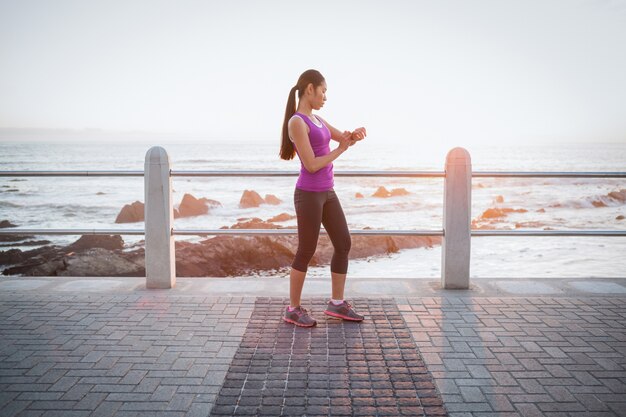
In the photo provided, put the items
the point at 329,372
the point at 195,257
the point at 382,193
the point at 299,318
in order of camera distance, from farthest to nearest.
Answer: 1. the point at 382,193
2. the point at 195,257
3. the point at 299,318
4. the point at 329,372

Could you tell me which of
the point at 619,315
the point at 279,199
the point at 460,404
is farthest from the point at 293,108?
the point at 279,199

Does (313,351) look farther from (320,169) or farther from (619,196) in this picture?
(619,196)

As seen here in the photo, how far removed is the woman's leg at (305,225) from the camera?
392cm

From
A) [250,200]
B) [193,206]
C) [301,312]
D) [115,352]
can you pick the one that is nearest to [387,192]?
[250,200]

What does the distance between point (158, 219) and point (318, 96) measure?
2247 millimetres

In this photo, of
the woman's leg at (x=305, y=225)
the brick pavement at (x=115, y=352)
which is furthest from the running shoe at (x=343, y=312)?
the brick pavement at (x=115, y=352)

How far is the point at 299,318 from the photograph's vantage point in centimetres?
407

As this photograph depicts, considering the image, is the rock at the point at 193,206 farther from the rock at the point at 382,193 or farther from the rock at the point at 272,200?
the rock at the point at 382,193

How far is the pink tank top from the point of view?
381 cm

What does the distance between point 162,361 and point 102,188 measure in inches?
1209

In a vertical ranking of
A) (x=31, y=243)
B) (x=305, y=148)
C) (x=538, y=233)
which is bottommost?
(x=31, y=243)

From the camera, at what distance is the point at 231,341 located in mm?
3760

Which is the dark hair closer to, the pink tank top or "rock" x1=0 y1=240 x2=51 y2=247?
the pink tank top

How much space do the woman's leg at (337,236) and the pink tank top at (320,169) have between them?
158mm
